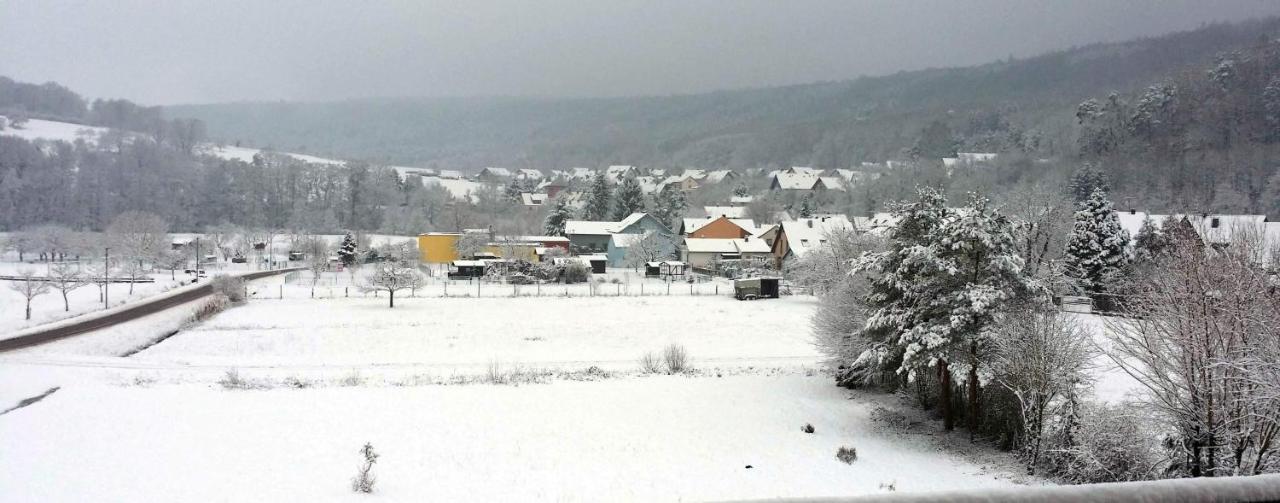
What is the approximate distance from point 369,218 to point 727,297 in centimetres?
8439

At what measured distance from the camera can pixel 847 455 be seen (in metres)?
15.8

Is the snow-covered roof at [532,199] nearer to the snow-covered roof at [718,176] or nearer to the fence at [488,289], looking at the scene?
the snow-covered roof at [718,176]

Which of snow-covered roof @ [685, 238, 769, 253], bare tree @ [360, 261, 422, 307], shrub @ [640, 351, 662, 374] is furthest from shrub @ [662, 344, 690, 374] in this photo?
snow-covered roof @ [685, 238, 769, 253]

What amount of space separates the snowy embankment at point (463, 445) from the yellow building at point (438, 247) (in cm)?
4908

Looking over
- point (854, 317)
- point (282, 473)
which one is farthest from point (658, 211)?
point (282, 473)

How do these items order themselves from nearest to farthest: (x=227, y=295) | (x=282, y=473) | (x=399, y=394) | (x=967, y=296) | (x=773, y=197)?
(x=282, y=473), (x=967, y=296), (x=399, y=394), (x=227, y=295), (x=773, y=197)

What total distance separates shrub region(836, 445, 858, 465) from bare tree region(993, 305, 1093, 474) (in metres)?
3.49

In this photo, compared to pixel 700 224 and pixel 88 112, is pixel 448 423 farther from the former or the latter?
pixel 88 112

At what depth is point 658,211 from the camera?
91250 millimetres

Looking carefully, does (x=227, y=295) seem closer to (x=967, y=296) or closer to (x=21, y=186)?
(x=967, y=296)

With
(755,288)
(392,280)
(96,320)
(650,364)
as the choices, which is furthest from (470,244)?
(650,364)

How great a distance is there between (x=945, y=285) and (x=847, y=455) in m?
5.28

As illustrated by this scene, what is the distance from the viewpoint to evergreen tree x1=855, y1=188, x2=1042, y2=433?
17109 millimetres

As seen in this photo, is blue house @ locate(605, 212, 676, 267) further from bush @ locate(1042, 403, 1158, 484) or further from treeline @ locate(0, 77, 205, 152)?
Answer: treeline @ locate(0, 77, 205, 152)
